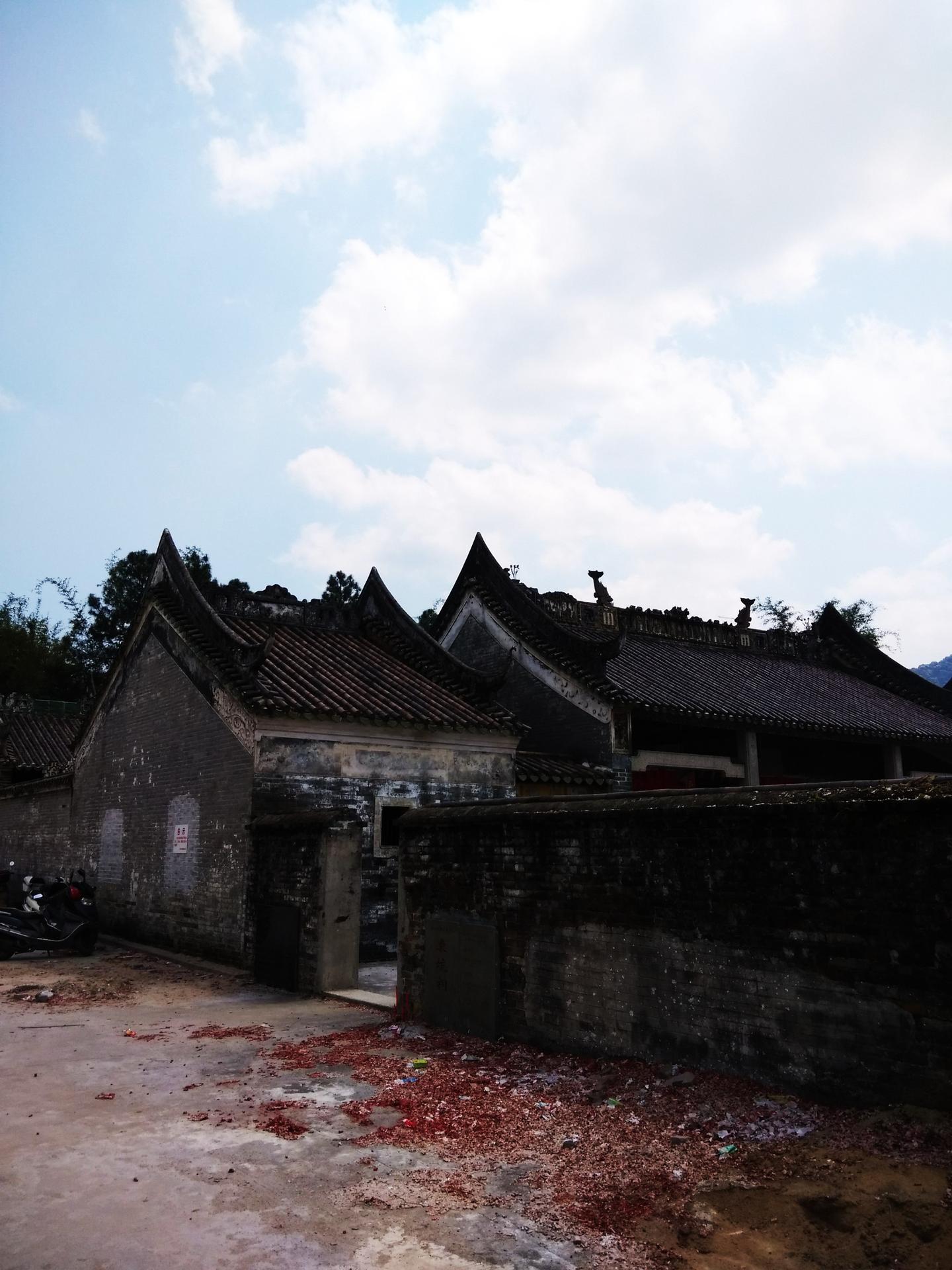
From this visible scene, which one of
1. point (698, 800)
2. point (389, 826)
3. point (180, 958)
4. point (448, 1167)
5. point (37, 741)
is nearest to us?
point (448, 1167)

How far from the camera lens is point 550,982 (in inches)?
295

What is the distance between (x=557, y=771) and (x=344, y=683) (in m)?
3.99

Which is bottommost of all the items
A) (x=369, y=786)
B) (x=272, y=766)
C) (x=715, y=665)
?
(x=369, y=786)

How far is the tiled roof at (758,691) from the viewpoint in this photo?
18859 millimetres

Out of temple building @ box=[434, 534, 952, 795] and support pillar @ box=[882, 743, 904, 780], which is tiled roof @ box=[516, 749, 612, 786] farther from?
support pillar @ box=[882, 743, 904, 780]

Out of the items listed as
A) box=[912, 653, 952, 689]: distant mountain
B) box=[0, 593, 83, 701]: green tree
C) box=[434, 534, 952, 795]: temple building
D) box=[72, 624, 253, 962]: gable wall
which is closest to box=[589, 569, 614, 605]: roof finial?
box=[434, 534, 952, 795]: temple building

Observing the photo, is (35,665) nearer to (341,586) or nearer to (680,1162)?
(341,586)

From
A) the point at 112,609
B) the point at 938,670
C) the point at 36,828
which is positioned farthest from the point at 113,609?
the point at 938,670

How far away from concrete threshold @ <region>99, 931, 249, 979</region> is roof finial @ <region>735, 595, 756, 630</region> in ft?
54.4

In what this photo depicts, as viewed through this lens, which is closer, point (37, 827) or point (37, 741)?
point (37, 827)

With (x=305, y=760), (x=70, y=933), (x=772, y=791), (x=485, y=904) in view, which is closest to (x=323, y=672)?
(x=305, y=760)

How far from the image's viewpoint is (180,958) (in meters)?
13.7

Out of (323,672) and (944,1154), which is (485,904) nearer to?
(944,1154)

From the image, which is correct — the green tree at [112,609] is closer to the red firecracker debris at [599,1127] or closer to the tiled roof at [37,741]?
the tiled roof at [37,741]
